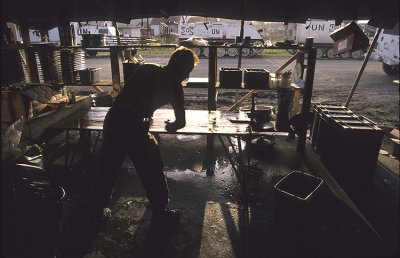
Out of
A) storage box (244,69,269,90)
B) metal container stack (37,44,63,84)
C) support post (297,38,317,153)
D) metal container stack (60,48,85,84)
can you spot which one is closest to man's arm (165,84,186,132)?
storage box (244,69,269,90)

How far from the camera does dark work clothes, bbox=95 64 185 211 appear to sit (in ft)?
10.7

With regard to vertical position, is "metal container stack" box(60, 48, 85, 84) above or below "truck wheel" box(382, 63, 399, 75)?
above

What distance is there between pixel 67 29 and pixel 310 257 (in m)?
6.76

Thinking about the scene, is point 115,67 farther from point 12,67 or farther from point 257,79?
point 257,79

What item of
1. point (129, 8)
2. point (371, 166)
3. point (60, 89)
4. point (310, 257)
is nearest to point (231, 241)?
point (310, 257)

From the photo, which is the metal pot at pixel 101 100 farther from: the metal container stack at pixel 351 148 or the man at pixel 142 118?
the metal container stack at pixel 351 148

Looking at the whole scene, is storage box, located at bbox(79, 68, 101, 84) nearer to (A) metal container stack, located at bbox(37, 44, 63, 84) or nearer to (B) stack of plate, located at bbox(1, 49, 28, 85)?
(A) metal container stack, located at bbox(37, 44, 63, 84)

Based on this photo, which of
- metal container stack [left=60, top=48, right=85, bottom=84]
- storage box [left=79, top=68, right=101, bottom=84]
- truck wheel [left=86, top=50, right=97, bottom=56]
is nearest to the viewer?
metal container stack [left=60, top=48, right=85, bottom=84]

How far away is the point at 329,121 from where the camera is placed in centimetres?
535

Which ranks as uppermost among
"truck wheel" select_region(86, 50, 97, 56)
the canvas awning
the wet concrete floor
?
the canvas awning

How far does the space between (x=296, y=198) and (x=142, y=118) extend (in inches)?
83.4

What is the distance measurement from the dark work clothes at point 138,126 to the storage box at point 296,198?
1569 mm

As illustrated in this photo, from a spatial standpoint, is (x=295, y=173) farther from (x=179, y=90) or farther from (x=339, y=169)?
(x=179, y=90)

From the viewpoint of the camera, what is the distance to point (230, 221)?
3992 mm
